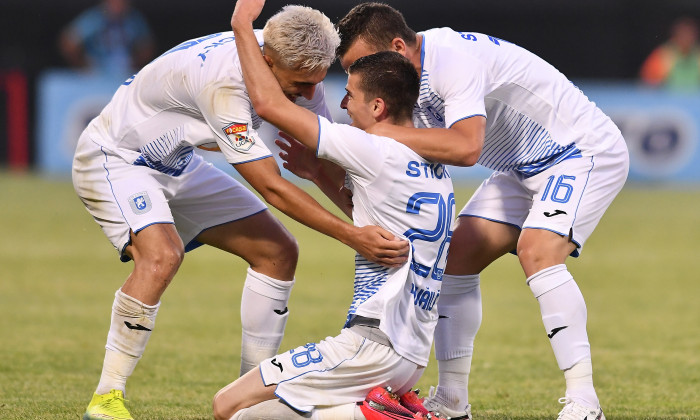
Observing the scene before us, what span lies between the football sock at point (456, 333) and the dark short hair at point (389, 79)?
4.01 ft

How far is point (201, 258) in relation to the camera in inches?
502

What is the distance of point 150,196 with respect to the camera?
5.69 meters

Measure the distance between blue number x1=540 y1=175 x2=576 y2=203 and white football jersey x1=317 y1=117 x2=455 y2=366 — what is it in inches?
27.8

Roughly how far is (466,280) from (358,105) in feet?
4.34

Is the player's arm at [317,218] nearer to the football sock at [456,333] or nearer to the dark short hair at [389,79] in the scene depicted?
the dark short hair at [389,79]

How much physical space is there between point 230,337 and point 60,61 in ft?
50.0

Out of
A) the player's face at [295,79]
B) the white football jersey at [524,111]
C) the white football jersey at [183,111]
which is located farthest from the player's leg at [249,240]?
the white football jersey at [524,111]

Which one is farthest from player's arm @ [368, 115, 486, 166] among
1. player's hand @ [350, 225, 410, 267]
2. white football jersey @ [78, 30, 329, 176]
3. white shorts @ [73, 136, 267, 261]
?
white shorts @ [73, 136, 267, 261]

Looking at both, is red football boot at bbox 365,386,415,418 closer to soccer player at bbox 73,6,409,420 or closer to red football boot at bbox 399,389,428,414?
red football boot at bbox 399,389,428,414

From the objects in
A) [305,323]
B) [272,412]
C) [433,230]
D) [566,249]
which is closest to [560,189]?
[566,249]

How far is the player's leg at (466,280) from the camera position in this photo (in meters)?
5.78

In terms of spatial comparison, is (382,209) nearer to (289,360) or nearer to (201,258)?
(289,360)

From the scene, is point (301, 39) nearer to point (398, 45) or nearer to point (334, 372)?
point (398, 45)

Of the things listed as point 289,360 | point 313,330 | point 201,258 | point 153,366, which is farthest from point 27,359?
point 201,258
